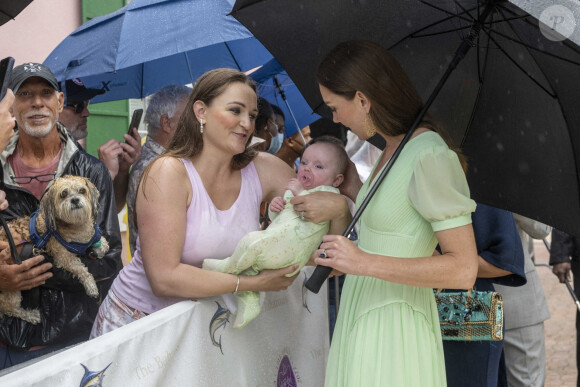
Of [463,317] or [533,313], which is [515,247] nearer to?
Result: [463,317]

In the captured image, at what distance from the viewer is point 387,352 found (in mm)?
2639

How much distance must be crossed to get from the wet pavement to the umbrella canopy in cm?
508

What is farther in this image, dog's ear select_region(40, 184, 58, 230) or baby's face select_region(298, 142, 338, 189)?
dog's ear select_region(40, 184, 58, 230)

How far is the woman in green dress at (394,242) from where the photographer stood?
8.24 feet

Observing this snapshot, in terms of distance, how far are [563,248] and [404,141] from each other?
418cm

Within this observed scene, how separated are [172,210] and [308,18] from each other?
113 cm

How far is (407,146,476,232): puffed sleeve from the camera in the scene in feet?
8.16

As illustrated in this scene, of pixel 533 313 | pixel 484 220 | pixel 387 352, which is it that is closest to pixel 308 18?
pixel 484 220

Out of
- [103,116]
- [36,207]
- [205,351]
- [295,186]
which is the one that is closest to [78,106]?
[36,207]

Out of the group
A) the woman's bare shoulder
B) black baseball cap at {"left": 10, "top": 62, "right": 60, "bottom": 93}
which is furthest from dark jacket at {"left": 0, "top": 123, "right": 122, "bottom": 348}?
the woman's bare shoulder

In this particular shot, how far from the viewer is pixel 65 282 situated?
372 centimetres

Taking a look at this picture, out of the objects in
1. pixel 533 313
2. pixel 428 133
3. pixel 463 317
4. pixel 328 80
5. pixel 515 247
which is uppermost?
pixel 328 80

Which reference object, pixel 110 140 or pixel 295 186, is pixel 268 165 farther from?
pixel 110 140

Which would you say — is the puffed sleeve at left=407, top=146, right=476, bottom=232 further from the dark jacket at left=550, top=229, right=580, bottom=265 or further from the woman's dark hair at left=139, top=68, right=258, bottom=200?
the dark jacket at left=550, top=229, right=580, bottom=265
